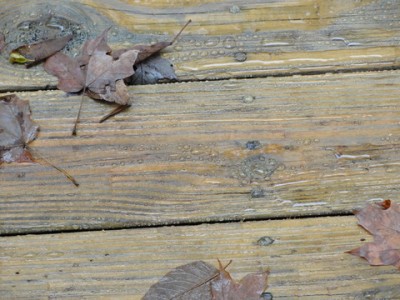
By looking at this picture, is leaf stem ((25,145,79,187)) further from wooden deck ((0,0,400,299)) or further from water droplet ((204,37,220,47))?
water droplet ((204,37,220,47))

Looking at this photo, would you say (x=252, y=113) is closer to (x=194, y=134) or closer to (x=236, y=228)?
(x=194, y=134)

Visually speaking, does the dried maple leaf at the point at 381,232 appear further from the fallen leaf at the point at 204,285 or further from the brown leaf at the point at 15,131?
the brown leaf at the point at 15,131

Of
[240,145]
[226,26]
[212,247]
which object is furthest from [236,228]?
[226,26]

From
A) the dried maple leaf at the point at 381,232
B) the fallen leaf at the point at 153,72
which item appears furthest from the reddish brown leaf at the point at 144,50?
the dried maple leaf at the point at 381,232

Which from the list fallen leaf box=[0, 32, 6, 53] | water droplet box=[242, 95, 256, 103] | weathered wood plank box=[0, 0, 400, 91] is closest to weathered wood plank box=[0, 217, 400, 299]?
water droplet box=[242, 95, 256, 103]

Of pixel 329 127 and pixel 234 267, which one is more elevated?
pixel 329 127
